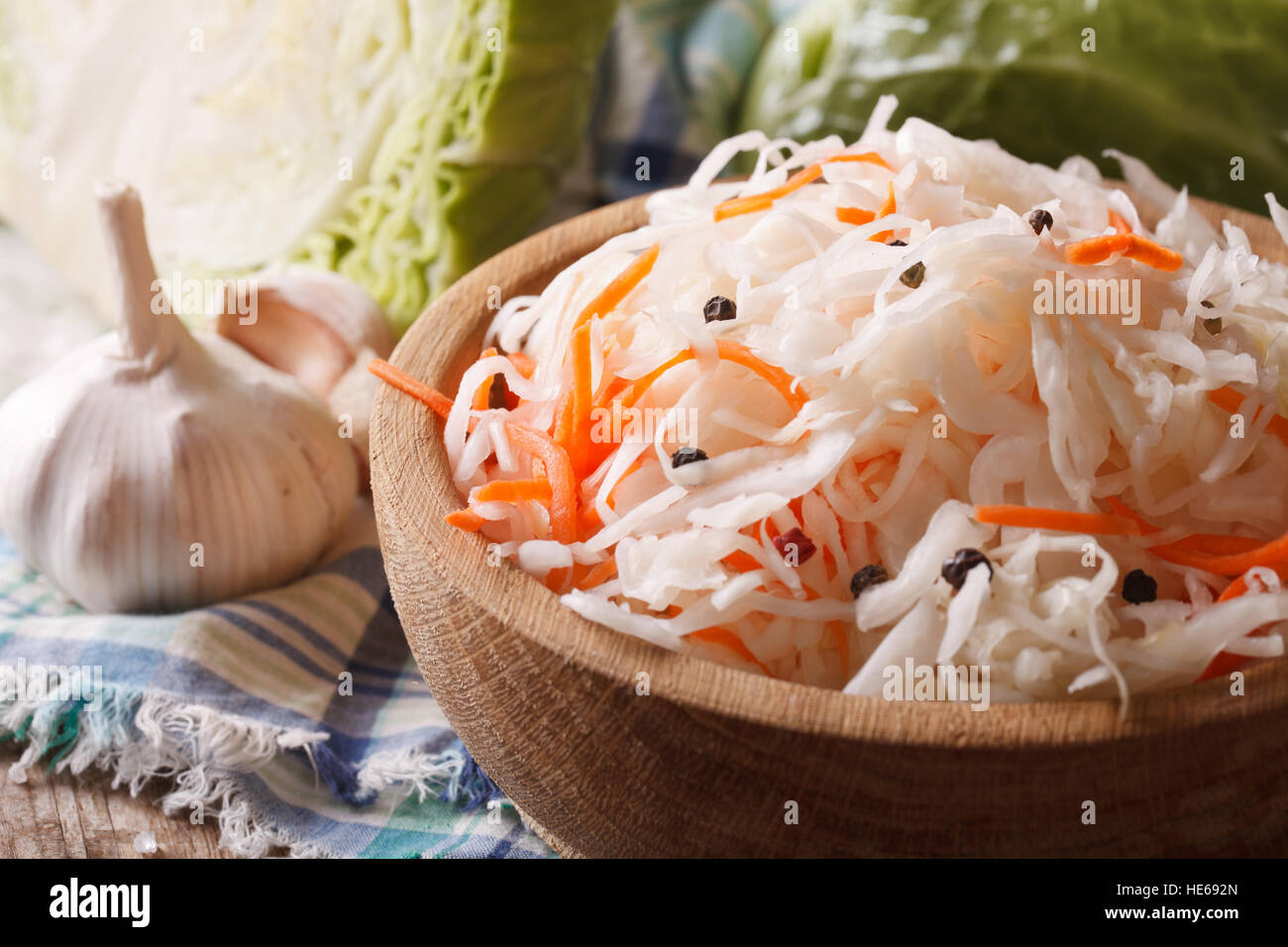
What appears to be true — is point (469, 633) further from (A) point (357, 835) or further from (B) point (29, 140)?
(B) point (29, 140)

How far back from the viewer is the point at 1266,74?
3.17m

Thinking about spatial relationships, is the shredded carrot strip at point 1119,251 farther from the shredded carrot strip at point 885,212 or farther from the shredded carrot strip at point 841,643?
the shredded carrot strip at point 841,643

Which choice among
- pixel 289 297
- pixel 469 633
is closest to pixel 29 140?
pixel 289 297

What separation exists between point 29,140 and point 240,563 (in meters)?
2.22

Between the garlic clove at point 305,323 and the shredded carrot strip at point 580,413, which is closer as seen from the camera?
the shredded carrot strip at point 580,413

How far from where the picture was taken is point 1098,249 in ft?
5.48

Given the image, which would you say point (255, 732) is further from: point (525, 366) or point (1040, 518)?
point (1040, 518)

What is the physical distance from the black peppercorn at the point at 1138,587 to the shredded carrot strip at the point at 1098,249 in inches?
17.5

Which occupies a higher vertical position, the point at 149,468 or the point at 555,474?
the point at 555,474

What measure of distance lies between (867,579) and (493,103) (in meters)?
1.96

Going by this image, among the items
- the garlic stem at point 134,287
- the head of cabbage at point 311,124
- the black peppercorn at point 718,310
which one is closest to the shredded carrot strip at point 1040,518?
the black peppercorn at point 718,310

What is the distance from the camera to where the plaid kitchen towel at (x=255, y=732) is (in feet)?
6.87

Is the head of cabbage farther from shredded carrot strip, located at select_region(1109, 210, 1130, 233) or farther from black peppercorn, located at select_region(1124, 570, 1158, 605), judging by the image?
black peppercorn, located at select_region(1124, 570, 1158, 605)

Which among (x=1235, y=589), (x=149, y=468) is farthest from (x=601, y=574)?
(x=149, y=468)
